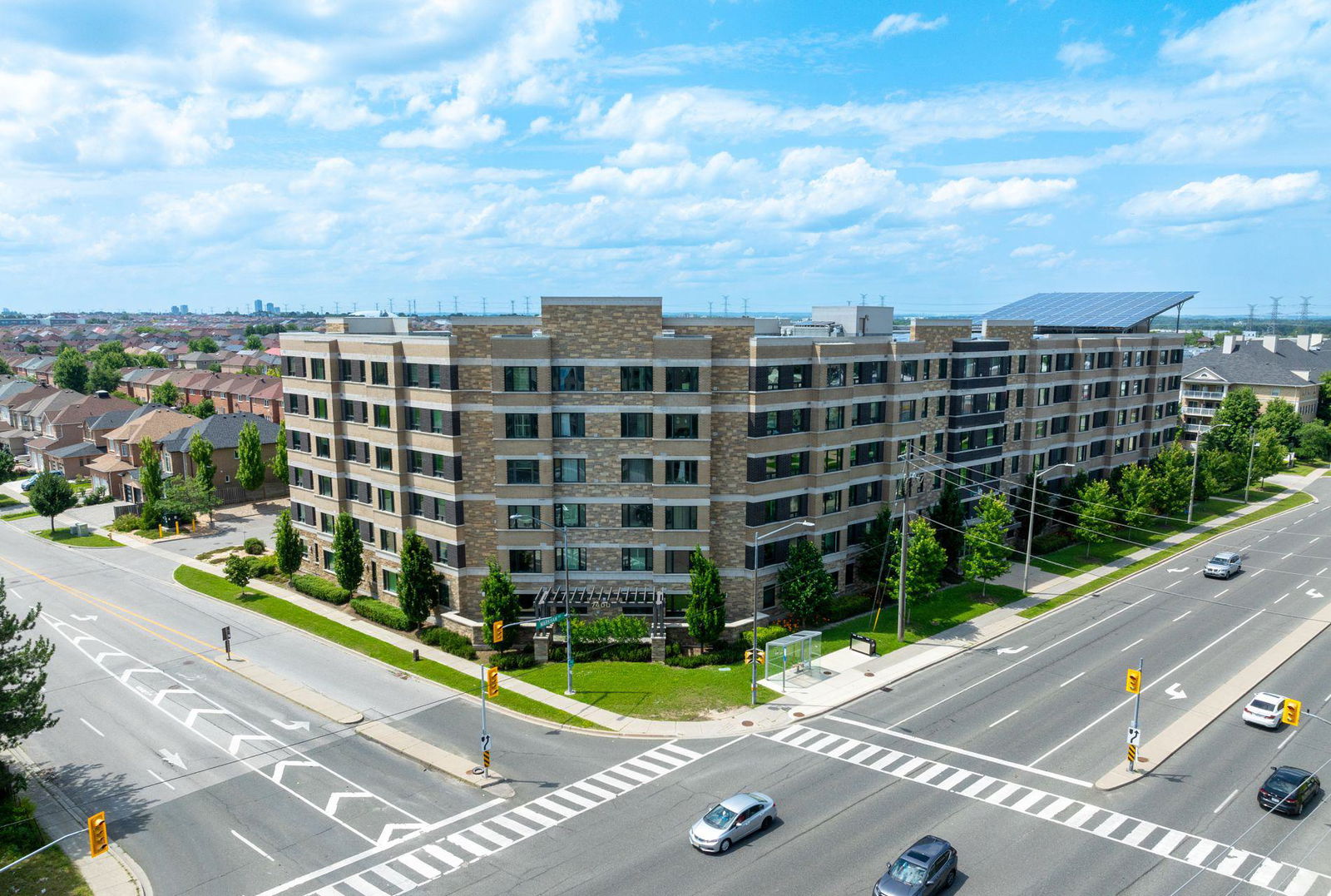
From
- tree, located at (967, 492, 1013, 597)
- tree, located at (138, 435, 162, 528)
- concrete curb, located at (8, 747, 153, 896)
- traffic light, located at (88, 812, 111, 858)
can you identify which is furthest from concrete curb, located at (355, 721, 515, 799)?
tree, located at (138, 435, 162, 528)

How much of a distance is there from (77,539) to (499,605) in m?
57.8

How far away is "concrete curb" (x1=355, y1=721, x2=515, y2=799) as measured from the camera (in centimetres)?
3669

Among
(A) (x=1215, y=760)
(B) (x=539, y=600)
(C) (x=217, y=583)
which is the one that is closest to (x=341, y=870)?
(B) (x=539, y=600)

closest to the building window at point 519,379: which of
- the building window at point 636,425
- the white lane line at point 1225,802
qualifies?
the building window at point 636,425

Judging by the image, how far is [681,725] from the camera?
4250 cm

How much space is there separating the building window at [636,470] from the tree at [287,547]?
96.2 ft

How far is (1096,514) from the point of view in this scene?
7275 centimetres

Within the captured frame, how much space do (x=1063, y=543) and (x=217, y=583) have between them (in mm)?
73409

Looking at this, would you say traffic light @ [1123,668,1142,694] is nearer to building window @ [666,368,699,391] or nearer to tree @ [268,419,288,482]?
building window @ [666,368,699,391]

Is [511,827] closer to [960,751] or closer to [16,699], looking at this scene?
[16,699]

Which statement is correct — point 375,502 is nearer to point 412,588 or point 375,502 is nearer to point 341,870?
point 412,588

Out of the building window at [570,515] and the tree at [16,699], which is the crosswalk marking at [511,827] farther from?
the building window at [570,515]

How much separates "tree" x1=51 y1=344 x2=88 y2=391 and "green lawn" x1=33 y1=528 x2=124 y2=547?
10360cm

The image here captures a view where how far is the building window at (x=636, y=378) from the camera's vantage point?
51719 millimetres
